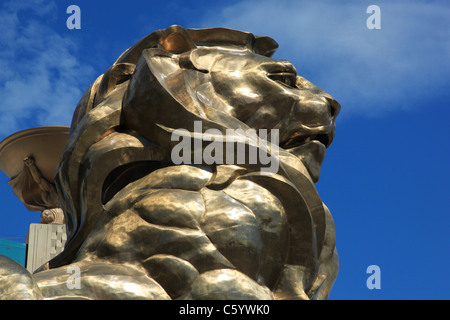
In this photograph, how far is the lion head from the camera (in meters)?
5.30

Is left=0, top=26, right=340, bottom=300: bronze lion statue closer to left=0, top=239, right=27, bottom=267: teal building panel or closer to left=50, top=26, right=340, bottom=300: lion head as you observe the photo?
left=50, top=26, right=340, bottom=300: lion head

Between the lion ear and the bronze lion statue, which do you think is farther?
the lion ear

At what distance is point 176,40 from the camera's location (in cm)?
598

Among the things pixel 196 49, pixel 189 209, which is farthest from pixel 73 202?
pixel 196 49

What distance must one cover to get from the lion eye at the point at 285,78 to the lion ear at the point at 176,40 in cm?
67

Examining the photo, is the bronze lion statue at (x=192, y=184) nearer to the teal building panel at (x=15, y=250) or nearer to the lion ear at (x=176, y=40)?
the lion ear at (x=176, y=40)

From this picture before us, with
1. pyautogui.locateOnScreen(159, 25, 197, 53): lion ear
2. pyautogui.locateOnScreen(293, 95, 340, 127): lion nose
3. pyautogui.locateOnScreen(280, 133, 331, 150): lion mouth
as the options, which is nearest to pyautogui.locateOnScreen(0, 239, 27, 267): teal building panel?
pyautogui.locateOnScreen(159, 25, 197, 53): lion ear

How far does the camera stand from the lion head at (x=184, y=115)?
17.4 feet

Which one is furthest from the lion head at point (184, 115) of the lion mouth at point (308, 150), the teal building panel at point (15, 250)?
the teal building panel at point (15, 250)

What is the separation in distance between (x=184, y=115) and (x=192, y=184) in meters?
0.49

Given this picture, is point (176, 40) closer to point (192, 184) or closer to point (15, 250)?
point (192, 184)

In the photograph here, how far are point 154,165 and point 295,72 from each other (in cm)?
145

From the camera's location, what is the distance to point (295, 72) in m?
6.11
